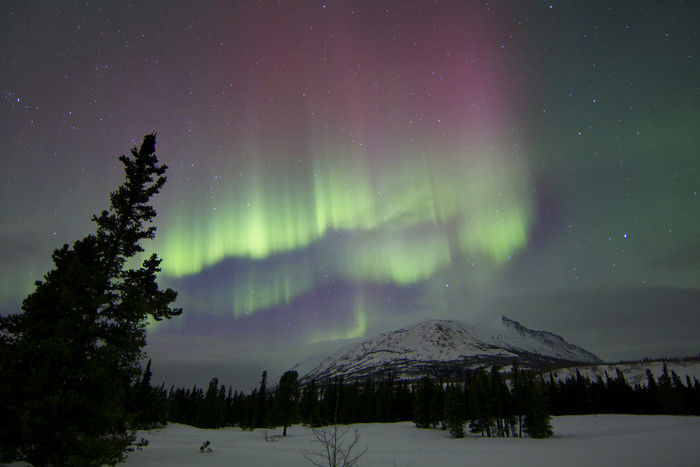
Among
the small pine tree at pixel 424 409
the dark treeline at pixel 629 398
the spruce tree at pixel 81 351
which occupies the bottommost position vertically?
the dark treeline at pixel 629 398

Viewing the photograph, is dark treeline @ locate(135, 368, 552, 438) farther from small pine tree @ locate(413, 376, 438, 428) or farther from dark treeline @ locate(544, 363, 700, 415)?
dark treeline @ locate(544, 363, 700, 415)

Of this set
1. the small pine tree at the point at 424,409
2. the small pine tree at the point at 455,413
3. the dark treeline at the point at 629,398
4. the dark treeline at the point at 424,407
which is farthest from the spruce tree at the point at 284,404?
the dark treeline at the point at 629,398

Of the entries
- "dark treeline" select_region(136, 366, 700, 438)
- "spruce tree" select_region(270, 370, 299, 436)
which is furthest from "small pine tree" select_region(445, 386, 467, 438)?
"spruce tree" select_region(270, 370, 299, 436)

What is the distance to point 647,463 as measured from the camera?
22297 millimetres

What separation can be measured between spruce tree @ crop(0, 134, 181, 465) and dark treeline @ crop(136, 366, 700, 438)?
33.3 meters

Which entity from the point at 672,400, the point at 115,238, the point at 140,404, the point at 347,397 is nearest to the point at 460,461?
the point at 140,404

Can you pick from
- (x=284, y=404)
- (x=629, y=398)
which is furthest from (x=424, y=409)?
(x=629, y=398)

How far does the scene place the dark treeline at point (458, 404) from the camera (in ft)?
178

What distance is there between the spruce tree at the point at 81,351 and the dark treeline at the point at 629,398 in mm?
100325

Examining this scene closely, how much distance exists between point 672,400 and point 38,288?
114 metres

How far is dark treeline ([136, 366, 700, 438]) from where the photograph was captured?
178ft

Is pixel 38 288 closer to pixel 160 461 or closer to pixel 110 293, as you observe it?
pixel 110 293

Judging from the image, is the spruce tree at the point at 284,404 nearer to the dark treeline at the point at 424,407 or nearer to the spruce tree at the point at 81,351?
the dark treeline at the point at 424,407

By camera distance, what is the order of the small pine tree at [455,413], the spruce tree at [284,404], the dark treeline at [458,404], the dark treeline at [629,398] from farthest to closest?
the dark treeline at [629,398], the spruce tree at [284,404], the dark treeline at [458,404], the small pine tree at [455,413]
